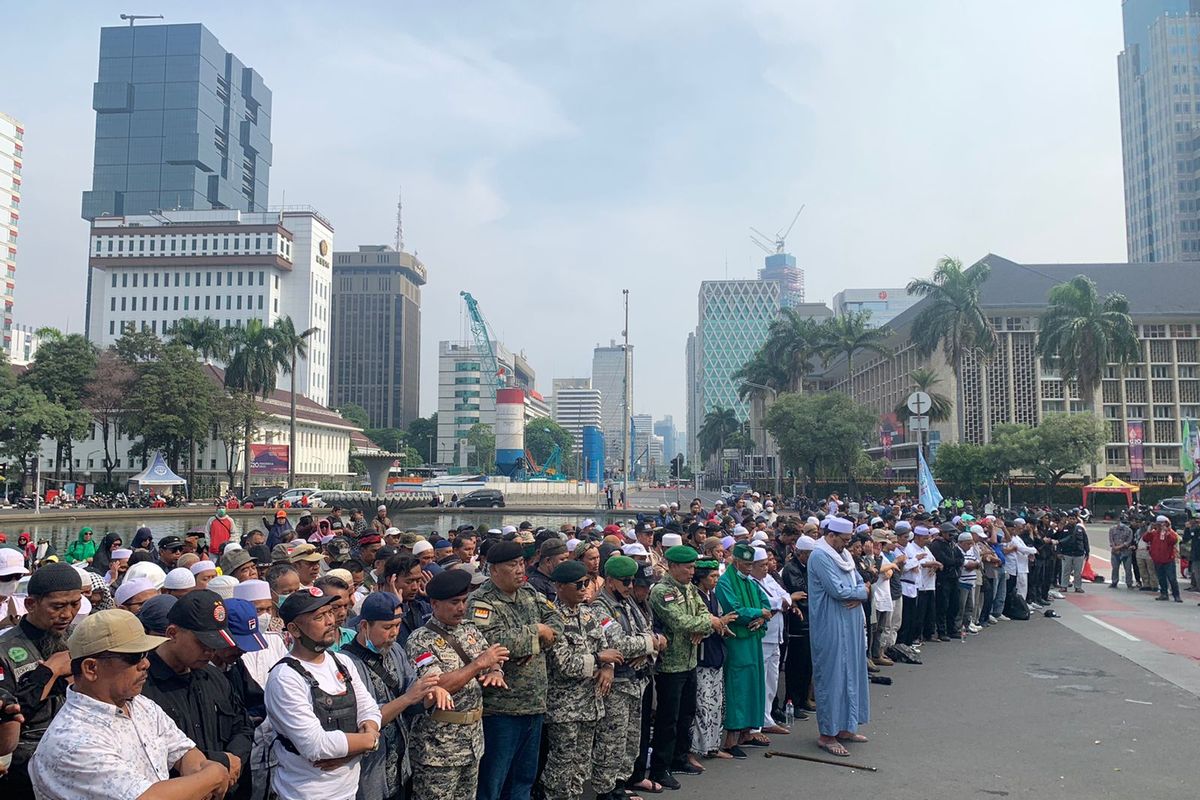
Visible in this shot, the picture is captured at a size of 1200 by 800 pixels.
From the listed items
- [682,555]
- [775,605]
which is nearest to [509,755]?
[682,555]

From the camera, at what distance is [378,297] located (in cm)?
16488

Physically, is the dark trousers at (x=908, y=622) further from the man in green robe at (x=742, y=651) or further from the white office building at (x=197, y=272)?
the white office building at (x=197, y=272)

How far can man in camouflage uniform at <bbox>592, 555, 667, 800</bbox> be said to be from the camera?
5.16m

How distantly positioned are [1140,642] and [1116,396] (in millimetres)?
56269

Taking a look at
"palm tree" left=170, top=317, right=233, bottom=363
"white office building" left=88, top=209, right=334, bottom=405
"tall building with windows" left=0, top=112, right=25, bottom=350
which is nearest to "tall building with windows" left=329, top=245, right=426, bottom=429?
"white office building" left=88, top=209, right=334, bottom=405

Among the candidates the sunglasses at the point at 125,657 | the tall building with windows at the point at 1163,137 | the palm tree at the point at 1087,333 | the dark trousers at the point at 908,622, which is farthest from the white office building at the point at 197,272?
the tall building with windows at the point at 1163,137

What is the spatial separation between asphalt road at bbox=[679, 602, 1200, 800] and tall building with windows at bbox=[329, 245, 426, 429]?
16088cm

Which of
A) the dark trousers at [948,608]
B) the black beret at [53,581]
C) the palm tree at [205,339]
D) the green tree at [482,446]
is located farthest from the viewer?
the green tree at [482,446]

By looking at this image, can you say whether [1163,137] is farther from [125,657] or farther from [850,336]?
[125,657]

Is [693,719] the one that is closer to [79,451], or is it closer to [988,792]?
[988,792]

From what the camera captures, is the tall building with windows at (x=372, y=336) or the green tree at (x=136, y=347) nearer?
the green tree at (x=136, y=347)

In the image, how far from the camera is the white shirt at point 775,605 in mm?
7430

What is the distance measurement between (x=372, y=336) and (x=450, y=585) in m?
168

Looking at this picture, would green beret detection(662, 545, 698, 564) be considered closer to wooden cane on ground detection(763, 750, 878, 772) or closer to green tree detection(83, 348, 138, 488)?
wooden cane on ground detection(763, 750, 878, 772)
